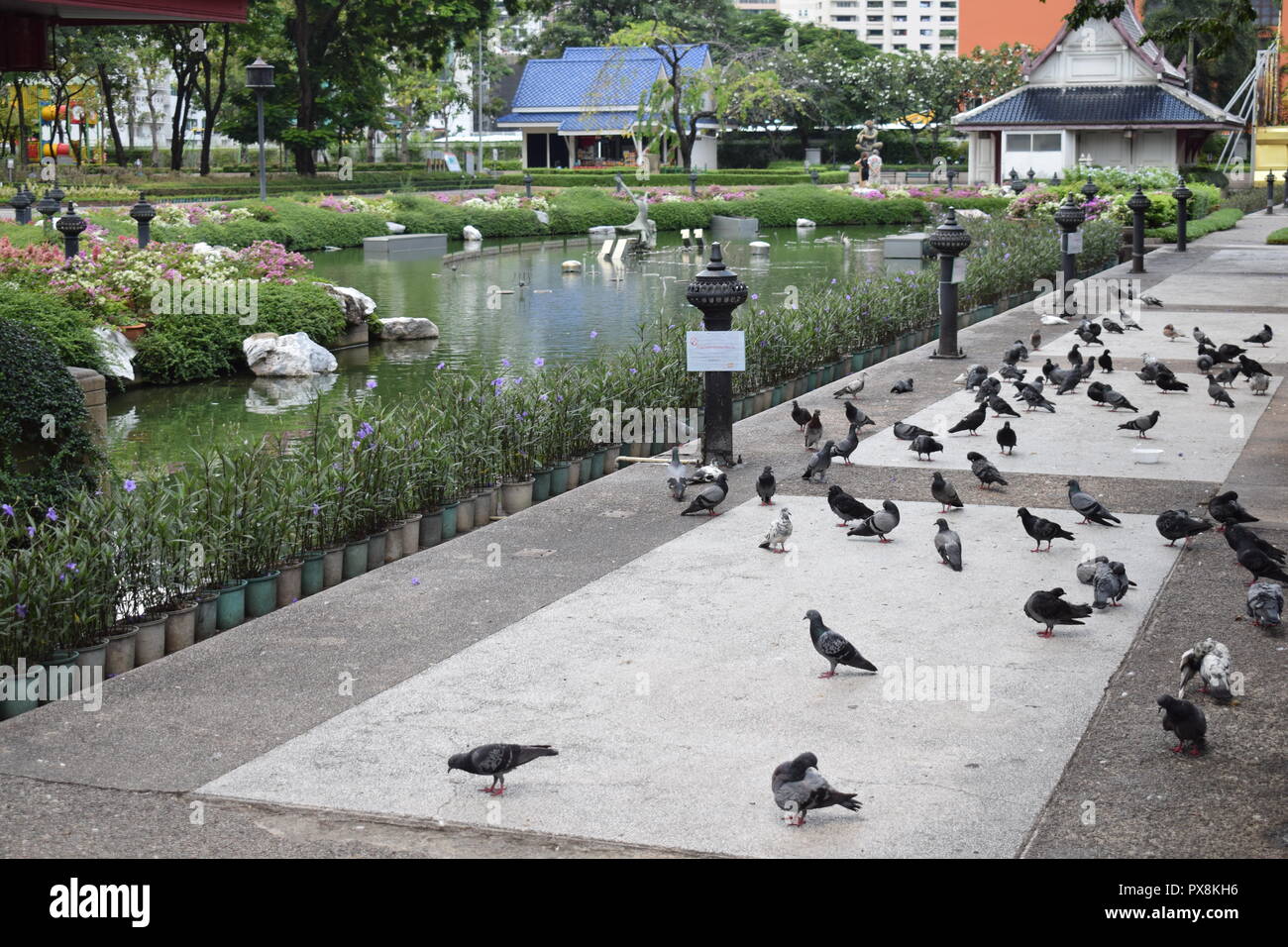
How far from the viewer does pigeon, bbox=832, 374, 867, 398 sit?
13.4 meters

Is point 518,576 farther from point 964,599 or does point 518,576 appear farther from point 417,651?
point 964,599

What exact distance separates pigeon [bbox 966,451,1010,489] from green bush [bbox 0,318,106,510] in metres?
5.60

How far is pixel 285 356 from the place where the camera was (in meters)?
18.2

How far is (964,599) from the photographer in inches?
297

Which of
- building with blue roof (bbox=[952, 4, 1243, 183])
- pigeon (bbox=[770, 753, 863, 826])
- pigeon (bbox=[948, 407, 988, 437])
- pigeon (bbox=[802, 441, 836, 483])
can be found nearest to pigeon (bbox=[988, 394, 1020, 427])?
pigeon (bbox=[948, 407, 988, 437])

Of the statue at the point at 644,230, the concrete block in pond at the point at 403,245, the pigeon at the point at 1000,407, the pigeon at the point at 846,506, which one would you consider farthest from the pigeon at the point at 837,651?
the statue at the point at 644,230

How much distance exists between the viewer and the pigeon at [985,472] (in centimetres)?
967

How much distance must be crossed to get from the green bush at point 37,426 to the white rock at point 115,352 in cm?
720

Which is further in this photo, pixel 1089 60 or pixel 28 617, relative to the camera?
pixel 1089 60

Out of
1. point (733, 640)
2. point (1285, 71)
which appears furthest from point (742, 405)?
point (1285, 71)

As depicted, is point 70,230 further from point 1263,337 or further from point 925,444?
Result: point 1263,337

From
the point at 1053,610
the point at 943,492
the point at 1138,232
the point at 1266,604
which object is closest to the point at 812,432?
the point at 943,492

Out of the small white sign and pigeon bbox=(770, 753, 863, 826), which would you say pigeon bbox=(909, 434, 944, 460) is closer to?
the small white sign

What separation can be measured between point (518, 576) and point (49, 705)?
2645 millimetres
